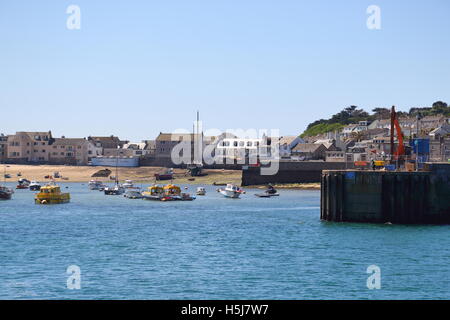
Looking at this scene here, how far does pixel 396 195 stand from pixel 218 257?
22.6m

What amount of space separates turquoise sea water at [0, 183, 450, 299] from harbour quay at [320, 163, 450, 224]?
5.23ft

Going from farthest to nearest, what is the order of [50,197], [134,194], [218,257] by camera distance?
[134,194], [50,197], [218,257]

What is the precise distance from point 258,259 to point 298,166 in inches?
4367

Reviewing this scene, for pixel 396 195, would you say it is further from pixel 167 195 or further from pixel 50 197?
pixel 50 197

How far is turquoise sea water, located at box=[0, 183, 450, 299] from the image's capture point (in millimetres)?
36094

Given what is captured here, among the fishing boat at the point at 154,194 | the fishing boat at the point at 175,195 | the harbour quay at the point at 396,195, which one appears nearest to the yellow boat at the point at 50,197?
the fishing boat at the point at 154,194

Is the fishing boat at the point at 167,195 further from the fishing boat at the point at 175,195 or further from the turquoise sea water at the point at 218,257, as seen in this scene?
the turquoise sea water at the point at 218,257

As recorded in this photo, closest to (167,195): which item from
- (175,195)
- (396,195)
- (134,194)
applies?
(175,195)

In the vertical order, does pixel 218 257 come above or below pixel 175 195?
below

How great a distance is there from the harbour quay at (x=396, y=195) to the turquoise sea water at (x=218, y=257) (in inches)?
62.8

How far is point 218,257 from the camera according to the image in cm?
4769

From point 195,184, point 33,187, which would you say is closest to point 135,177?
point 195,184

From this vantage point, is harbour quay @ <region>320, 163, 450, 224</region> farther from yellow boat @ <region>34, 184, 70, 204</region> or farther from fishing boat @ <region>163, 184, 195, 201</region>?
yellow boat @ <region>34, 184, 70, 204</region>

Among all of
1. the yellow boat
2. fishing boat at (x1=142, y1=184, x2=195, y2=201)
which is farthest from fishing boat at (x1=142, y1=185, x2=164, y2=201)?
the yellow boat
